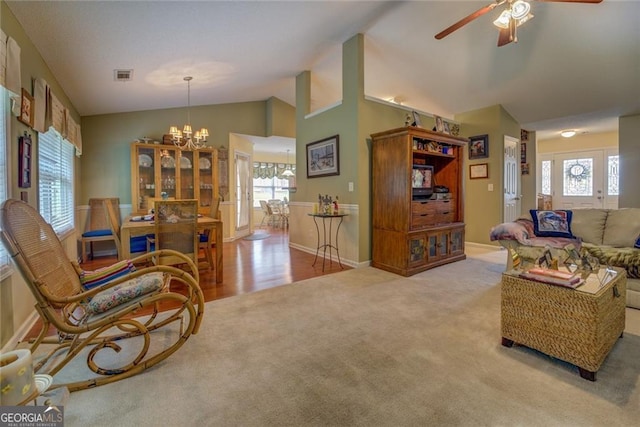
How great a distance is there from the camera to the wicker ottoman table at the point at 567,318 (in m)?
1.60

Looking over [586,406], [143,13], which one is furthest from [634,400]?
[143,13]

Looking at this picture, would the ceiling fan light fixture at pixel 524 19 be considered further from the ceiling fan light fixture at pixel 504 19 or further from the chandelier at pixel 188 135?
the chandelier at pixel 188 135

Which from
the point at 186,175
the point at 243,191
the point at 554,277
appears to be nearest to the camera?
the point at 554,277

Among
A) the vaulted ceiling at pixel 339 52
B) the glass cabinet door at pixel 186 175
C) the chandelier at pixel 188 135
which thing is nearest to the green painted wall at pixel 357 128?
the vaulted ceiling at pixel 339 52

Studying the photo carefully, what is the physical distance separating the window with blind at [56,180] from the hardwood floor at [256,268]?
86 cm

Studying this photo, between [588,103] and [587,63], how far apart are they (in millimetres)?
1207

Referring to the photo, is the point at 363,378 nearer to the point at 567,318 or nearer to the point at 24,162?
the point at 567,318

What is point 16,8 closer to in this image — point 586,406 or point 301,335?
point 301,335

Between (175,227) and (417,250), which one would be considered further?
(417,250)

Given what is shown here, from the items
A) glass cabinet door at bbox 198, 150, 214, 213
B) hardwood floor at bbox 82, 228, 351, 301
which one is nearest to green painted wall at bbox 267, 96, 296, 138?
glass cabinet door at bbox 198, 150, 214, 213

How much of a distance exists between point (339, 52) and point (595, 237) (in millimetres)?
4031

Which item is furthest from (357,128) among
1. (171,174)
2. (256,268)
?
(171,174)

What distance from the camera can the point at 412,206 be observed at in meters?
3.61

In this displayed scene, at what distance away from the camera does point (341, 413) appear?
1376 mm
